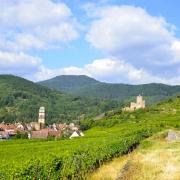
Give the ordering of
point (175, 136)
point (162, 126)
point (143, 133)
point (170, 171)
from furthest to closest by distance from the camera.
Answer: point (162, 126), point (143, 133), point (175, 136), point (170, 171)

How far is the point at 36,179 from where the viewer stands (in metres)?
26.3

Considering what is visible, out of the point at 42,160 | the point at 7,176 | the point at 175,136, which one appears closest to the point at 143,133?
the point at 175,136

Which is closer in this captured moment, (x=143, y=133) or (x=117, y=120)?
(x=143, y=133)

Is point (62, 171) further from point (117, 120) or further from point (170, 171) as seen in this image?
point (117, 120)

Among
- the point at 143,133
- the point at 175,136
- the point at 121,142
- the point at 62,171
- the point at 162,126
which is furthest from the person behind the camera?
the point at 162,126

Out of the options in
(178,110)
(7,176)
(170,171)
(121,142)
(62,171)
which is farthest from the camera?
(178,110)

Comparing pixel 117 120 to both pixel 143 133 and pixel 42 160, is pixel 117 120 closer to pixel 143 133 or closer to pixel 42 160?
pixel 143 133

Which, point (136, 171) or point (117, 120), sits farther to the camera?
point (117, 120)

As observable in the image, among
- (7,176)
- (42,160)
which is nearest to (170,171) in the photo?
(42,160)

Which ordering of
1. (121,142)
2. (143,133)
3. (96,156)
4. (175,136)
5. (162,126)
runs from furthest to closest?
(162,126)
(143,133)
(175,136)
(121,142)
(96,156)

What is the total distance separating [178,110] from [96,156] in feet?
426

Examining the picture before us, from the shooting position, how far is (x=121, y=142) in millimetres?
62844

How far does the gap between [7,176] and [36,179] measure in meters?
3.20

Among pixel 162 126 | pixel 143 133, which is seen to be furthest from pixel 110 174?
pixel 162 126
